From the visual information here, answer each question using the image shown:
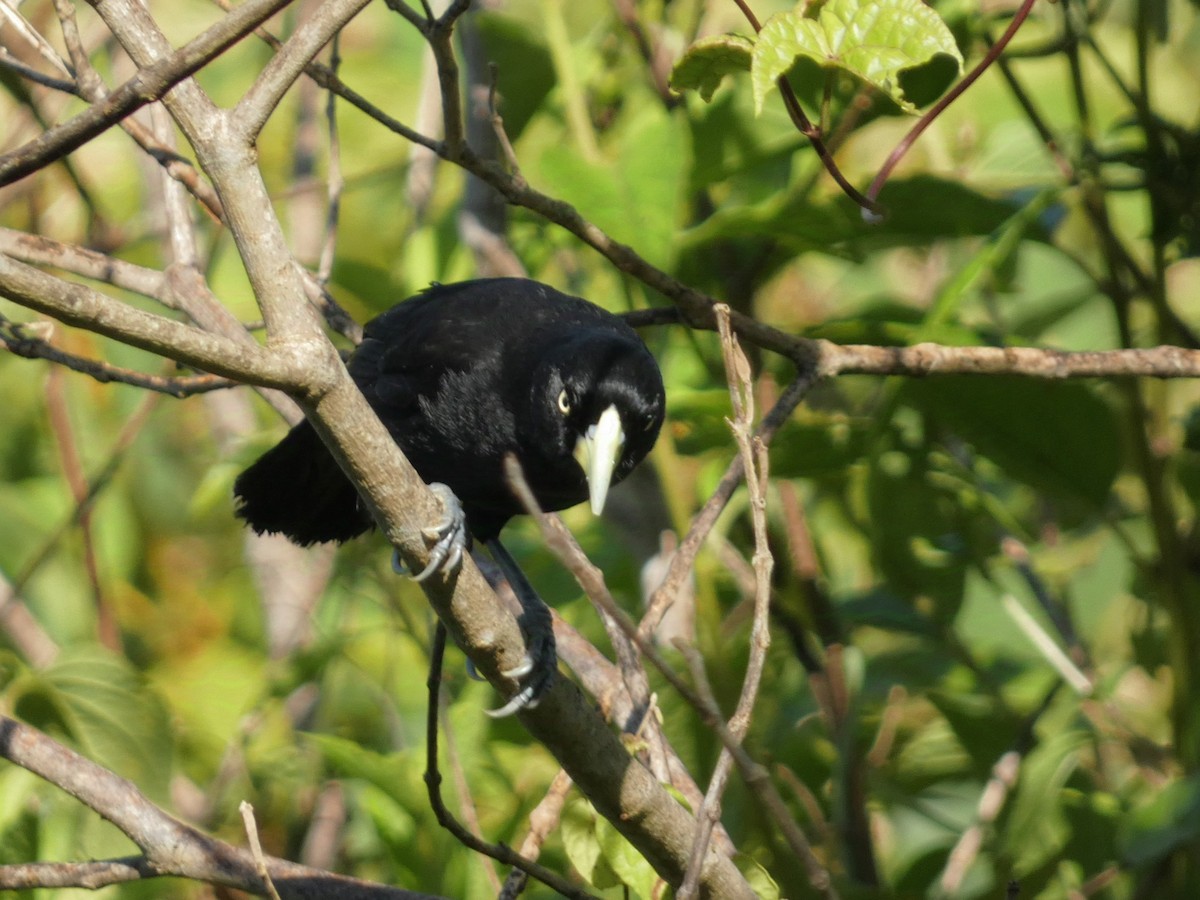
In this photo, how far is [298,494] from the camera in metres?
3.19

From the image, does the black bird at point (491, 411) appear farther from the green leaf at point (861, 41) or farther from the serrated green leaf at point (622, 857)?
the green leaf at point (861, 41)

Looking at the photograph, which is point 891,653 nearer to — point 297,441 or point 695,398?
point 695,398

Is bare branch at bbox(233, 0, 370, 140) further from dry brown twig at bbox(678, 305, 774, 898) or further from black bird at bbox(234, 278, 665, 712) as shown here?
black bird at bbox(234, 278, 665, 712)

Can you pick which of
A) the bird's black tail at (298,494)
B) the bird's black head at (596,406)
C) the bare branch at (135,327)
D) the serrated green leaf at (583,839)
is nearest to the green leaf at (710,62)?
the bird's black head at (596,406)

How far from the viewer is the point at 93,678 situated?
10.1 ft

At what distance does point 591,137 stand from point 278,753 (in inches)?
72.9

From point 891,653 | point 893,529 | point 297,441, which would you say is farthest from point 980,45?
point 297,441

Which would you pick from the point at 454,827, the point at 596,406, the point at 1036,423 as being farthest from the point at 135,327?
the point at 1036,423

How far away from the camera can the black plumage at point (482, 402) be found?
8.92 feet

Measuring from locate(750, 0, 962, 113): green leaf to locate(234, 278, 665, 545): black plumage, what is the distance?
84 centimetres

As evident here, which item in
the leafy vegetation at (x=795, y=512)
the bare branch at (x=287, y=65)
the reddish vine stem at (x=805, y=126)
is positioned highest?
the bare branch at (x=287, y=65)

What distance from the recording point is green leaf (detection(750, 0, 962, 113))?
1.93 m

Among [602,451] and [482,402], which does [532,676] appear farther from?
[482,402]

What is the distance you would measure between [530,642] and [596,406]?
458mm
